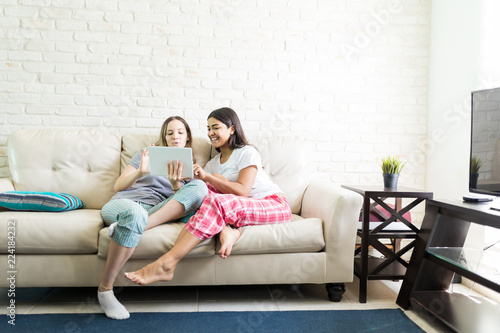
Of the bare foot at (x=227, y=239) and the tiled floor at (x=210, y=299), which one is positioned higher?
the bare foot at (x=227, y=239)

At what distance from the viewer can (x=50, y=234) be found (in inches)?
73.0

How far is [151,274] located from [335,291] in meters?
0.92

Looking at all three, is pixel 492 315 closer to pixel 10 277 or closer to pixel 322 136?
pixel 322 136

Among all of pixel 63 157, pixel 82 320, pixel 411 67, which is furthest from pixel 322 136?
pixel 82 320

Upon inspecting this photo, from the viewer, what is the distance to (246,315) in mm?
1836

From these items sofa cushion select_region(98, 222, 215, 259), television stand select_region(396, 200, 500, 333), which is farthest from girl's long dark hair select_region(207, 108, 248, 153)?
television stand select_region(396, 200, 500, 333)

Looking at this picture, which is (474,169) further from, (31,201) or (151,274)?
(31,201)

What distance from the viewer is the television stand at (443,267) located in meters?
1.75

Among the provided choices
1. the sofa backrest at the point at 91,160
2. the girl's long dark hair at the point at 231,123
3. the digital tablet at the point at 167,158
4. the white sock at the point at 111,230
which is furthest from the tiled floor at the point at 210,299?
the girl's long dark hair at the point at 231,123

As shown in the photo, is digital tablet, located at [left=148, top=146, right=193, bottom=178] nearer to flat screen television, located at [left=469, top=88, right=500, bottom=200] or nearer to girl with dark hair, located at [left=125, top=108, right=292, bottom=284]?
girl with dark hair, located at [left=125, top=108, right=292, bottom=284]

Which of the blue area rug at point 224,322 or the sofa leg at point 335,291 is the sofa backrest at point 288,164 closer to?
the sofa leg at point 335,291

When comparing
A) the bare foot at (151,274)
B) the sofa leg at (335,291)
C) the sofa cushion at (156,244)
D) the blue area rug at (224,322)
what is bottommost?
the blue area rug at (224,322)

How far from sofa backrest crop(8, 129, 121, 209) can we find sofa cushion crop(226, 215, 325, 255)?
38.2 inches

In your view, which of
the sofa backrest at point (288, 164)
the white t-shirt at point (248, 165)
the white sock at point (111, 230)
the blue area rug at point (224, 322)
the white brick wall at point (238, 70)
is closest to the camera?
the blue area rug at point (224, 322)
